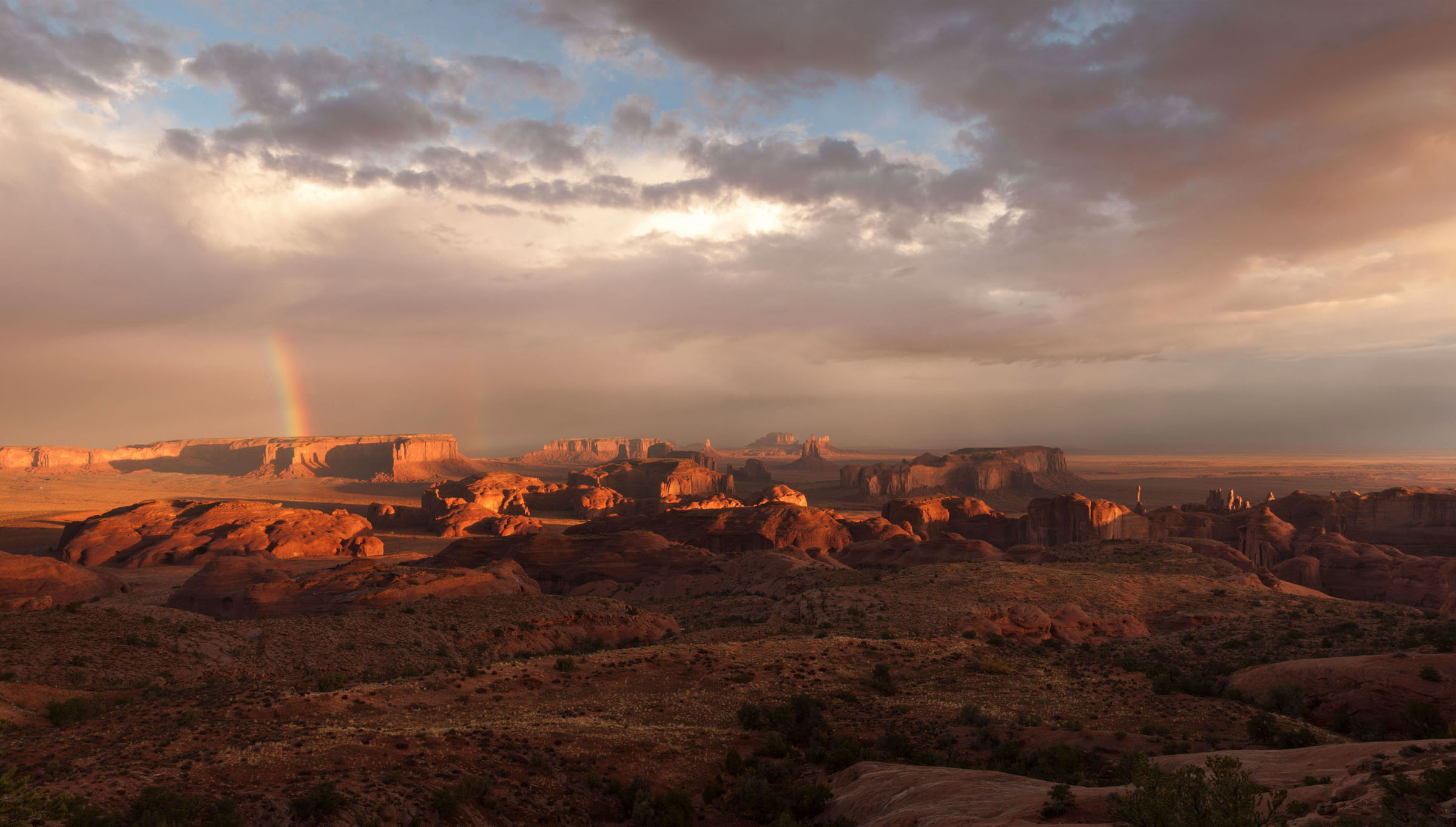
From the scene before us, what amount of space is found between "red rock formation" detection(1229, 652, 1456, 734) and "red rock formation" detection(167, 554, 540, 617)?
4261 centimetres

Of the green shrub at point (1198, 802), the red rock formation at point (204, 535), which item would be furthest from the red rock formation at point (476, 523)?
the green shrub at point (1198, 802)

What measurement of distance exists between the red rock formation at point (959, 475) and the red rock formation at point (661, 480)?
36.9 meters

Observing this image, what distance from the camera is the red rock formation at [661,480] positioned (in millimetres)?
157000

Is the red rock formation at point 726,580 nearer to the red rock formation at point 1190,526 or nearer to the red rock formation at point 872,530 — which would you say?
the red rock formation at point 872,530

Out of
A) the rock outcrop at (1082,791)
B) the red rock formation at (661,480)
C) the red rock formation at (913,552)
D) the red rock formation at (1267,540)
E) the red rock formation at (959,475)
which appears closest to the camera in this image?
the rock outcrop at (1082,791)

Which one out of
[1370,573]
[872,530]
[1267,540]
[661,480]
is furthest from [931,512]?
[661,480]

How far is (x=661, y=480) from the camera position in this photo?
530 feet

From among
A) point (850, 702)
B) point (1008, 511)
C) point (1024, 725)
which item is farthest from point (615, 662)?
point (1008, 511)

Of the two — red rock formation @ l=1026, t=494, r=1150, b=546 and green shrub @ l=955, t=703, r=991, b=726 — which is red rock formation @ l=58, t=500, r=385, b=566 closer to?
green shrub @ l=955, t=703, r=991, b=726

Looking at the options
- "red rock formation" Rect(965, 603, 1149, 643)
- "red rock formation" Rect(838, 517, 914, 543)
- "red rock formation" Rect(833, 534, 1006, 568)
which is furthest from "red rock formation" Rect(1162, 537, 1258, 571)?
"red rock formation" Rect(965, 603, 1149, 643)

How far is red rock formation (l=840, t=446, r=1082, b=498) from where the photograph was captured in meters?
172

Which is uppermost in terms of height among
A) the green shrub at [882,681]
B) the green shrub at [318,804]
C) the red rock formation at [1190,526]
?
the green shrub at [318,804]

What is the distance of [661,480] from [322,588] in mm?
115090

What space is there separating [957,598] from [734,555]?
3484cm
